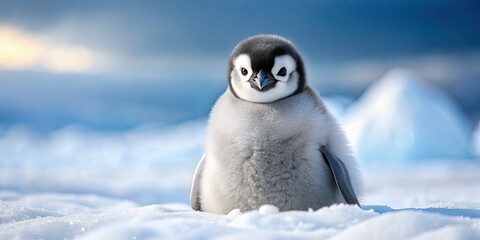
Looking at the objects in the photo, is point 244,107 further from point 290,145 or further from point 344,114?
point 344,114

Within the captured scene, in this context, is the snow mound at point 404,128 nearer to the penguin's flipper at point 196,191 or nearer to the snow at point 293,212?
the snow at point 293,212

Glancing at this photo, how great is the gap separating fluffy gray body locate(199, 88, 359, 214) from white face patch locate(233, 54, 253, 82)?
0.10 m

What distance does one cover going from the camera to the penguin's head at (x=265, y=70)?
218 centimetres

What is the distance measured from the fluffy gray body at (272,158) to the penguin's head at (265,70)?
39mm

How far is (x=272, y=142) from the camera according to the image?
218 cm

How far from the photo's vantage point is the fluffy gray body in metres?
2.16

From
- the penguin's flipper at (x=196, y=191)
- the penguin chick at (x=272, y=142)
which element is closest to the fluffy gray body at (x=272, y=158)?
the penguin chick at (x=272, y=142)

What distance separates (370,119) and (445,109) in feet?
7.03

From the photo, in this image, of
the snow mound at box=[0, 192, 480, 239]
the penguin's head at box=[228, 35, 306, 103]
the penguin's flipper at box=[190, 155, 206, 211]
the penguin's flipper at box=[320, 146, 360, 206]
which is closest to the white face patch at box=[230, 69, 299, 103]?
the penguin's head at box=[228, 35, 306, 103]

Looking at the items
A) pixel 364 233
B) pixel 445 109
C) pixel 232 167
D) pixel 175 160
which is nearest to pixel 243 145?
pixel 232 167

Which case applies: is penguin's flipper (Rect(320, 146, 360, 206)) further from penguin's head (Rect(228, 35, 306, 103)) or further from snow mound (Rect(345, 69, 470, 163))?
snow mound (Rect(345, 69, 470, 163))

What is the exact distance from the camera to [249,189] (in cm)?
217

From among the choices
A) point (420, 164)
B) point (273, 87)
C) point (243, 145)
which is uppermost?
point (273, 87)

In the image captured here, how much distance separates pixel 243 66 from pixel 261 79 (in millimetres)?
102
